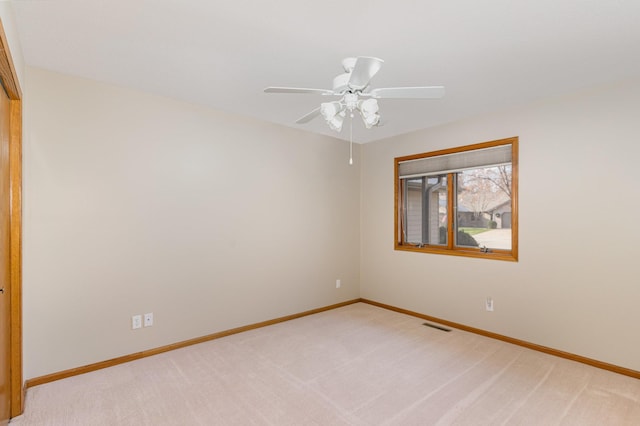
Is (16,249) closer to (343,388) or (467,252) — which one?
(343,388)

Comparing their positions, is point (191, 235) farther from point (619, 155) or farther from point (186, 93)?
point (619, 155)

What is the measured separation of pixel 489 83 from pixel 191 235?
121 inches

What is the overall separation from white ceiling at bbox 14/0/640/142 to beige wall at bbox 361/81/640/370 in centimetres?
33

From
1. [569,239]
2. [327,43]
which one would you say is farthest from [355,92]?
[569,239]

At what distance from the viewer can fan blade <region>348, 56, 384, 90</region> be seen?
5.16ft

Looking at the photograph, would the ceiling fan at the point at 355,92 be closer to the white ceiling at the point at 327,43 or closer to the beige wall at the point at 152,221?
the white ceiling at the point at 327,43

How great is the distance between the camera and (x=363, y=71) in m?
1.68

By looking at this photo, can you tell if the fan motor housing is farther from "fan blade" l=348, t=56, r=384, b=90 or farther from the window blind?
the window blind

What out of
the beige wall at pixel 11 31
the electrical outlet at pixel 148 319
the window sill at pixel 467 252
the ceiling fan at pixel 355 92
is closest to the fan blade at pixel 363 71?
the ceiling fan at pixel 355 92

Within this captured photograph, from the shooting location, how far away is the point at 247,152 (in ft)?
12.0

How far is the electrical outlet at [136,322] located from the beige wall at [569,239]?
324 centimetres

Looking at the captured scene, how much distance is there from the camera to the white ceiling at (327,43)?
5.84ft

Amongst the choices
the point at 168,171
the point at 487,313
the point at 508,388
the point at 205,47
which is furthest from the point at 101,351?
the point at 487,313

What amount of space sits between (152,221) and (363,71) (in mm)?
2377
